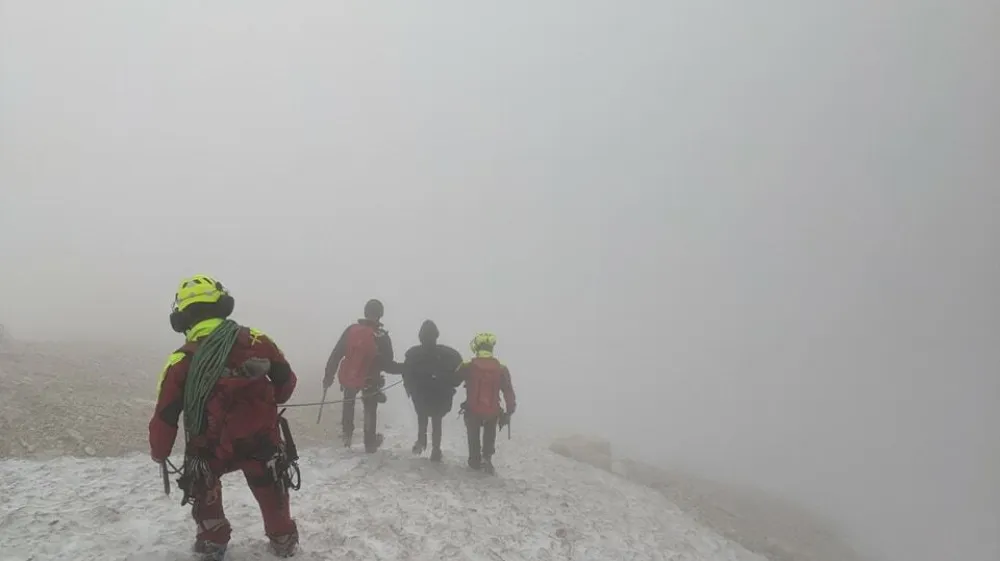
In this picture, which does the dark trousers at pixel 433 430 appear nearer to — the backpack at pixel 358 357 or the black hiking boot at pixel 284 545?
the backpack at pixel 358 357

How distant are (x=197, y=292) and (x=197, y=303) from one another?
0.12 meters

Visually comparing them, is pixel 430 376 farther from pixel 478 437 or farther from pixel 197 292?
pixel 197 292


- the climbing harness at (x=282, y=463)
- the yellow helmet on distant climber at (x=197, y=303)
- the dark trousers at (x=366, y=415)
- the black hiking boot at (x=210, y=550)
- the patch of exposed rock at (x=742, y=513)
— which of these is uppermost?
the yellow helmet on distant climber at (x=197, y=303)

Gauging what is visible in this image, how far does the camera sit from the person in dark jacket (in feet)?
41.1

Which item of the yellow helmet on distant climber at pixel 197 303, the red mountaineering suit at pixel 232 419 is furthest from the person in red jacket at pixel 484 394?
the yellow helmet on distant climber at pixel 197 303

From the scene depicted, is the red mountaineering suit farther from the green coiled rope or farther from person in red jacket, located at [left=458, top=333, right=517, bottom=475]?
person in red jacket, located at [left=458, top=333, right=517, bottom=475]

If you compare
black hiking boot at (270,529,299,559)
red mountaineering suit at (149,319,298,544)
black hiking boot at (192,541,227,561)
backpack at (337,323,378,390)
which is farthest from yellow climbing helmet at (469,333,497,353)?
black hiking boot at (192,541,227,561)

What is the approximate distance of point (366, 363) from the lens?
1261cm

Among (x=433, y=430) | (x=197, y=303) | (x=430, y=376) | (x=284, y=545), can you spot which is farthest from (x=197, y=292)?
(x=433, y=430)

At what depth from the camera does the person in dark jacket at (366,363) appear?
1254cm

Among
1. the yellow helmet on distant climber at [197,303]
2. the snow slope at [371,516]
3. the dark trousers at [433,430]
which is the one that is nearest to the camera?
the yellow helmet on distant climber at [197,303]

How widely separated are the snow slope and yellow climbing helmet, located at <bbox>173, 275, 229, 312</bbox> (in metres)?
3.03

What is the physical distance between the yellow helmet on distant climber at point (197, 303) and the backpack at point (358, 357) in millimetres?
5737

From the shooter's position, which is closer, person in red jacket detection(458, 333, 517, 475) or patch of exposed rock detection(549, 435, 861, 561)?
person in red jacket detection(458, 333, 517, 475)
